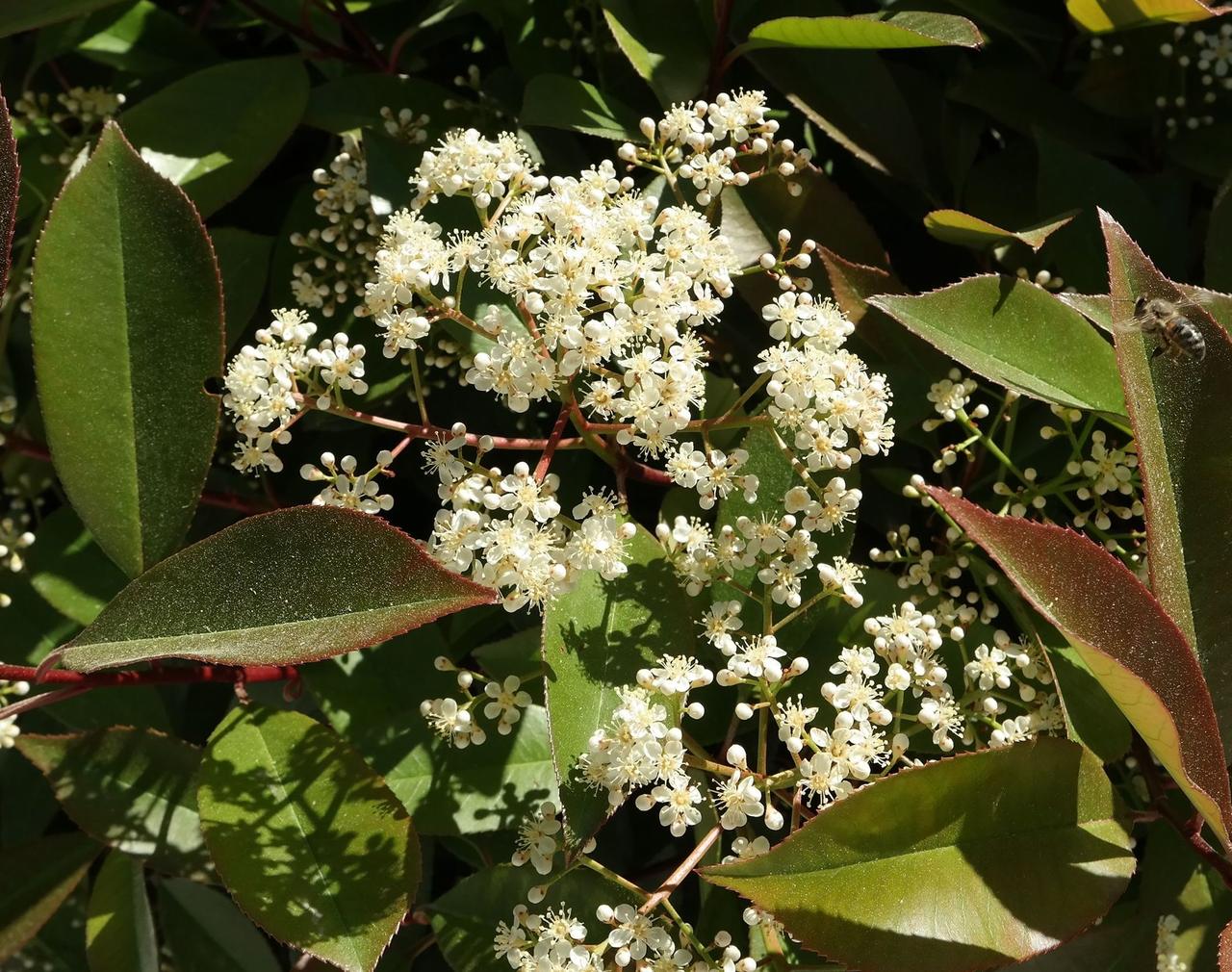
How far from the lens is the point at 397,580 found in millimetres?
1249

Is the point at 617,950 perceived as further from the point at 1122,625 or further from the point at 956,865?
the point at 1122,625

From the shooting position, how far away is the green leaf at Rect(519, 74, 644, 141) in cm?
174

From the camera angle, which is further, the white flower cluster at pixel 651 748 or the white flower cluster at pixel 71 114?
the white flower cluster at pixel 71 114

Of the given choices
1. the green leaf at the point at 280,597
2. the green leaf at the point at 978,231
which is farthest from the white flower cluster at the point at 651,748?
the green leaf at the point at 978,231

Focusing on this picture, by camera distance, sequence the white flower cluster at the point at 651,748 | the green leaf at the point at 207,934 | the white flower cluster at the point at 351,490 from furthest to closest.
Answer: the green leaf at the point at 207,934 → the white flower cluster at the point at 351,490 → the white flower cluster at the point at 651,748

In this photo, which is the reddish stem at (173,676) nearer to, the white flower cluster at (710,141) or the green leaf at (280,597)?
the green leaf at (280,597)

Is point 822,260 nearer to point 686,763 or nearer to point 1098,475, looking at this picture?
point 1098,475

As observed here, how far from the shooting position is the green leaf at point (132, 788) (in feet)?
5.70

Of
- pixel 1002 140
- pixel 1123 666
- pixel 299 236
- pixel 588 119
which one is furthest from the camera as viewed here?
pixel 1002 140

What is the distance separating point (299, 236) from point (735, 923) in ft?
4.33

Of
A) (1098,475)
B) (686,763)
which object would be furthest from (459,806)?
(1098,475)

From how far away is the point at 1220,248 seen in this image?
5.88 ft

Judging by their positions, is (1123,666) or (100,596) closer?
(1123,666)

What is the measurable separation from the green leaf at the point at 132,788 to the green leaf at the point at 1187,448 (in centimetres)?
147
